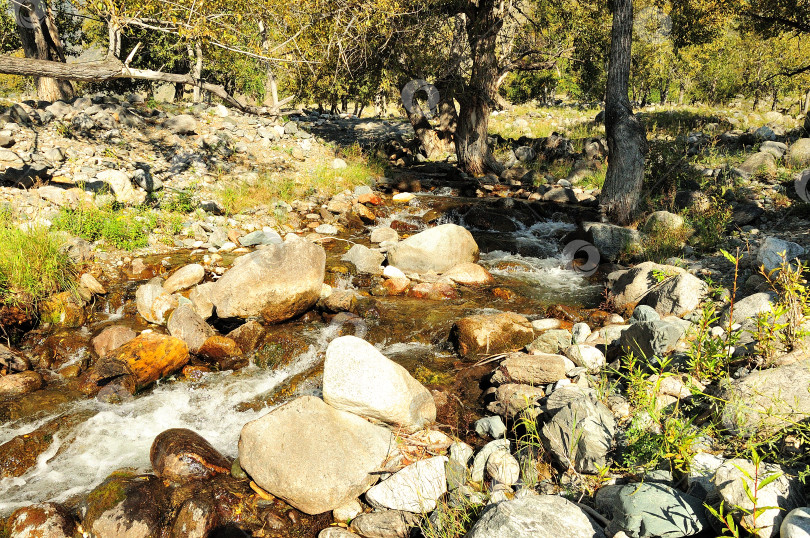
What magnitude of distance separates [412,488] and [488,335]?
2.44 meters

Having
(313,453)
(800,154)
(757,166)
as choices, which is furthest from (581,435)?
(800,154)

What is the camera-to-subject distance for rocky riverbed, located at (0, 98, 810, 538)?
10.5 ft

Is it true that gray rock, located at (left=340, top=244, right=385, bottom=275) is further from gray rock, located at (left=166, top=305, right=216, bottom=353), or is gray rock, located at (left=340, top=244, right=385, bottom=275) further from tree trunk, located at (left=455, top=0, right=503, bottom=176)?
tree trunk, located at (left=455, top=0, right=503, bottom=176)

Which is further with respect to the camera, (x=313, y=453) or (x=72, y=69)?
(x=72, y=69)

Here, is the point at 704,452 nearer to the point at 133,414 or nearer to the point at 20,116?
the point at 133,414

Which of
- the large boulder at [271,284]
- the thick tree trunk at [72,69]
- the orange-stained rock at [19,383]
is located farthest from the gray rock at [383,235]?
the orange-stained rock at [19,383]

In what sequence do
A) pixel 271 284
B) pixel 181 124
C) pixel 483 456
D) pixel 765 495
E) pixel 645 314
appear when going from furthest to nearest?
pixel 181 124 → pixel 271 284 → pixel 645 314 → pixel 483 456 → pixel 765 495

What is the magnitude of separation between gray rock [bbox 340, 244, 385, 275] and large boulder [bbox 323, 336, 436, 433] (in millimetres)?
3932

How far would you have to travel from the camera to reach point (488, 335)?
5.62 metres

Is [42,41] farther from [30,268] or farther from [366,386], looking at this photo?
[366,386]

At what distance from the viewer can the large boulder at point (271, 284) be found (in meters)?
6.09

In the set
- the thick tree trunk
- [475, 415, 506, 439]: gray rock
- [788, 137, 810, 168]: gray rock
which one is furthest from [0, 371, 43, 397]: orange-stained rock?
[788, 137, 810, 168]: gray rock

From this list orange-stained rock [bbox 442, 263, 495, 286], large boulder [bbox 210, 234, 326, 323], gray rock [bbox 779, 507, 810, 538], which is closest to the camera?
gray rock [bbox 779, 507, 810, 538]

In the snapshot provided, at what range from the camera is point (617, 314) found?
21.0 feet
